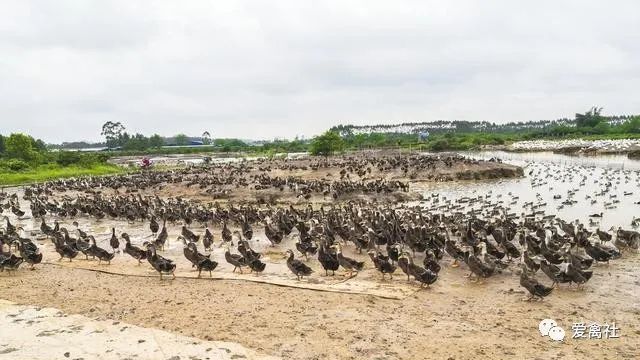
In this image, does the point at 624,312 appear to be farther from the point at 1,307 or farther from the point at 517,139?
the point at 517,139

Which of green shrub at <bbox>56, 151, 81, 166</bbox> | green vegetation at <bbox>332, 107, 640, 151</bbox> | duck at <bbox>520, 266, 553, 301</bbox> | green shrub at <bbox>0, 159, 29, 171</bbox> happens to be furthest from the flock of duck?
green vegetation at <bbox>332, 107, 640, 151</bbox>

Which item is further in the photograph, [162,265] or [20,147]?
[20,147]

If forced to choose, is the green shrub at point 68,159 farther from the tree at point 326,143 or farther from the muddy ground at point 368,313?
the muddy ground at point 368,313

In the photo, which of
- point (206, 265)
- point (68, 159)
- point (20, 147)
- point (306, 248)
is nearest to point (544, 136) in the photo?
point (68, 159)

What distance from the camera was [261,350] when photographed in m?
10.2

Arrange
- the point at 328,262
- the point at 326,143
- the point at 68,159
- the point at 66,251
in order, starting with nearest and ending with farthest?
1. the point at 328,262
2. the point at 66,251
3. the point at 68,159
4. the point at 326,143

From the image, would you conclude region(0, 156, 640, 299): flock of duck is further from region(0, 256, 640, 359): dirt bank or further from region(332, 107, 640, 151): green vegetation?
region(332, 107, 640, 151): green vegetation

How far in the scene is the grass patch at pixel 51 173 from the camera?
191 ft

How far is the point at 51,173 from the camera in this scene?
64.9 m

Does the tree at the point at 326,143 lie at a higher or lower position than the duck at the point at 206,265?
higher

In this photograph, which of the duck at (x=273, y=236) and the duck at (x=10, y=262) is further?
the duck at (x=273, y=236)

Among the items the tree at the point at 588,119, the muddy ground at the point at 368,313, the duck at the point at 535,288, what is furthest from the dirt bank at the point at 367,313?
the tree at the point at 588,119

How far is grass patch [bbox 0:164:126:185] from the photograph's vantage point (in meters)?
58.3

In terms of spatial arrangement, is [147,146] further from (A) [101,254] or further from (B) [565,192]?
(A) [101,254]
